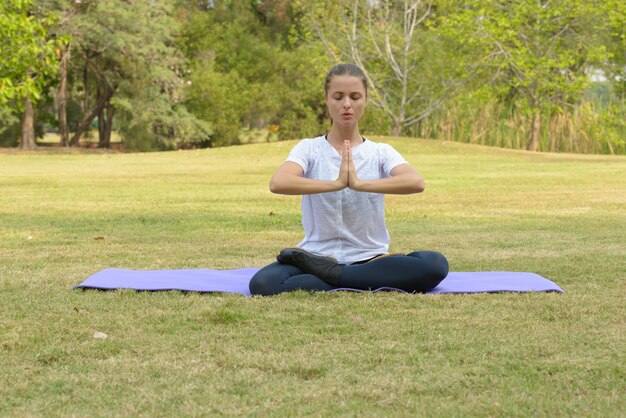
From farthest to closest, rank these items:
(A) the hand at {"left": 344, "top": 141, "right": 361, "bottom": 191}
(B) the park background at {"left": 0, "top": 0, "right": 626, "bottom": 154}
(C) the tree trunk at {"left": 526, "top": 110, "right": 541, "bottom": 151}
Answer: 1. (C) the tree trunk at {"left": 526, "top": 110, "right": 541, "bottom": 151}
2. (B) the park background at {"left": 0, "top": 0, "right": 626, "bottom": 154}
3. (A) the hand at {"left": 344, "top": 141, "right": 361, "bottom": 191}

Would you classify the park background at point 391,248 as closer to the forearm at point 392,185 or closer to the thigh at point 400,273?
the thigh at point 400,273

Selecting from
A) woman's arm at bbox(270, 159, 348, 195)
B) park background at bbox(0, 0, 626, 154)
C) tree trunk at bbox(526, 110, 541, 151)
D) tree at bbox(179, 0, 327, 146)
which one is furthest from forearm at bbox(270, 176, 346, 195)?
tree at bbox(179, 0, 327, 146)

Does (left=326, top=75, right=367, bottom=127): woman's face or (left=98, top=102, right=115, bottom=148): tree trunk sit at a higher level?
(left=326, top=75, right=367, bottom=127): woman's face

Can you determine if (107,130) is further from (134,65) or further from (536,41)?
(536,41)

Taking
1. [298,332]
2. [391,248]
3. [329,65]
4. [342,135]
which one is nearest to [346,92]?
[342,135]

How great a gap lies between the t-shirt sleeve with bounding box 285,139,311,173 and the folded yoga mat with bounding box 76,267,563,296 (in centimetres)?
74

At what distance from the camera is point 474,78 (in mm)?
30172

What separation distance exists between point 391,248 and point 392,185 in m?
2.64

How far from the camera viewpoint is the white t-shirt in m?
5.52

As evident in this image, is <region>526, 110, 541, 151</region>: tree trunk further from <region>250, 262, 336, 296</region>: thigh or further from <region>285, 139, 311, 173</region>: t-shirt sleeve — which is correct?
<region>250, 262, 336, 296</region>: thigh

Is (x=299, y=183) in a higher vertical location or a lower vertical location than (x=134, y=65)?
lower

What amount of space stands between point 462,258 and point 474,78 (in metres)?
23.7

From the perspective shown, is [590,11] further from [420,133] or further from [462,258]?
[462,258]

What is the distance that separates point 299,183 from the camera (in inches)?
205
